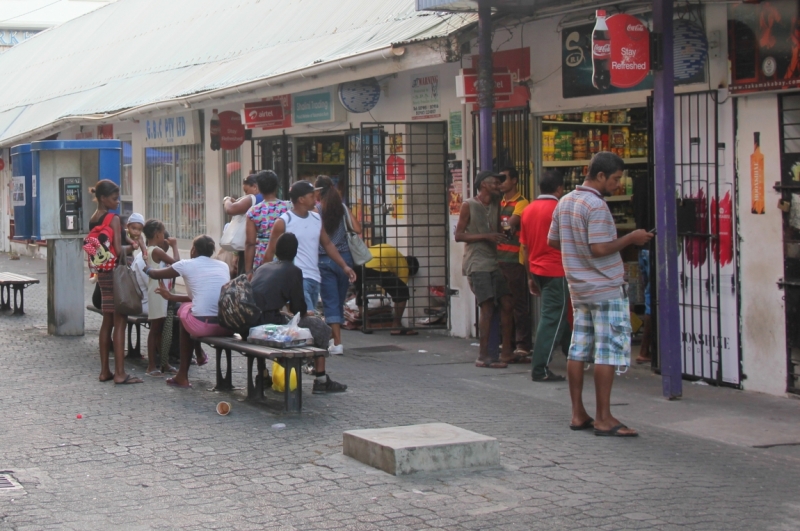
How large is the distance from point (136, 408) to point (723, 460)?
4193 mm

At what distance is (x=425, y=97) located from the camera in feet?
39.6

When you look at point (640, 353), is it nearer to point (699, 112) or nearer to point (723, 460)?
point (699, 112)

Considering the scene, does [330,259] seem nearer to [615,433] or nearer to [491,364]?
[491,364]

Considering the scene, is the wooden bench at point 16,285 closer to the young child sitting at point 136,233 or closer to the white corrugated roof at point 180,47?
the white corrugated roof at point 180,47

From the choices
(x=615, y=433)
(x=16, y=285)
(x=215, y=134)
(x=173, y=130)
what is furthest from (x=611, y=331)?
(x=173, y=130)

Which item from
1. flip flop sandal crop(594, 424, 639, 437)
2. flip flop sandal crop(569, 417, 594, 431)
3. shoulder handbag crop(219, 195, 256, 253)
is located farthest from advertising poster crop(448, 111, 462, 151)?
flip flop sandal crop(594, 424, 639, 437)

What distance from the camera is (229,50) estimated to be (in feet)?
59.7

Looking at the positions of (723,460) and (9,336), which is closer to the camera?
(723,460)

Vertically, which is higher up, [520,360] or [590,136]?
[590,136]

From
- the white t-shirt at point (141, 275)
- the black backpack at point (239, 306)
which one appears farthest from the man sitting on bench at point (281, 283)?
the white t-shirt at point (141, 275)

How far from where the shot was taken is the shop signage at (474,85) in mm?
10406

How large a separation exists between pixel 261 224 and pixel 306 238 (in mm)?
756

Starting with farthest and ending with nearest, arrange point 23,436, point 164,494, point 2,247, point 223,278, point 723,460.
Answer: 1. point 2,247
2. point 223,278
3. point 23,436
4. point 723,460
5. point 164,494

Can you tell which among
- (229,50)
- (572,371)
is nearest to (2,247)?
(229,50)
